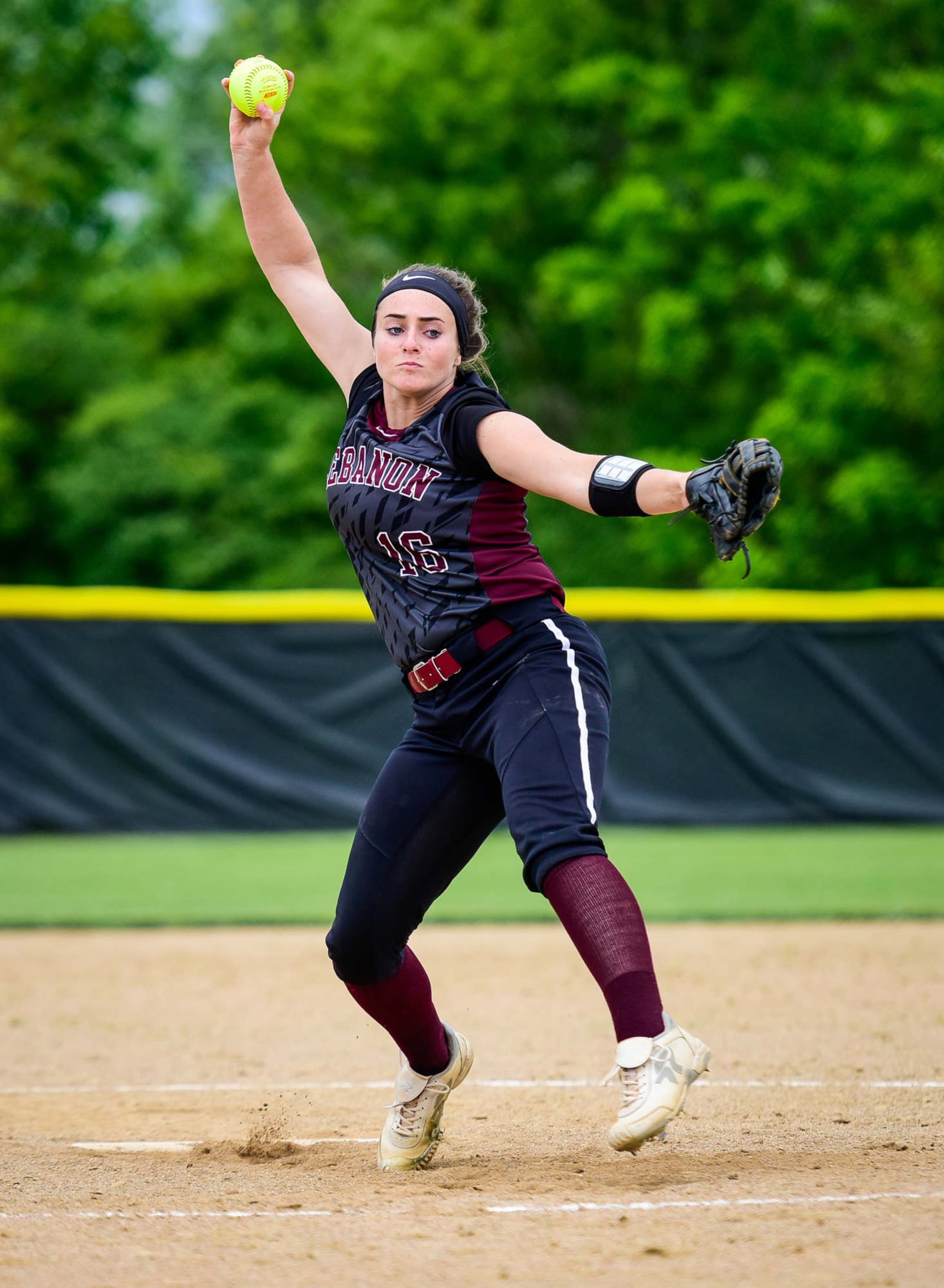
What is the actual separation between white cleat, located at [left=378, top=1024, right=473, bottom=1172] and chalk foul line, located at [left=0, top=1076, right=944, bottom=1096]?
107 cm

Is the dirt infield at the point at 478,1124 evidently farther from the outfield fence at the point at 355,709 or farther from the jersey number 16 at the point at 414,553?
the outfield fence at the point at 355,709

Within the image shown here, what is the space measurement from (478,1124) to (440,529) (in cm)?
177

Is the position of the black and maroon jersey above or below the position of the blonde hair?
below

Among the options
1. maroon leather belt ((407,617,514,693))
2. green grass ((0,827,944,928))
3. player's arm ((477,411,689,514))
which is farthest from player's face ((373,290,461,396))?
green grass ((0,827,944,928))

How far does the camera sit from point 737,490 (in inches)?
106

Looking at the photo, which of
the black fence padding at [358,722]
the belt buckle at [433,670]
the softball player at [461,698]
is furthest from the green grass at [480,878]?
the belt buckle at [433,670]

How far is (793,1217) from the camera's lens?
272 centimetres

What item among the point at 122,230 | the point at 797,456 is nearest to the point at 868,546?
the point at 797,456

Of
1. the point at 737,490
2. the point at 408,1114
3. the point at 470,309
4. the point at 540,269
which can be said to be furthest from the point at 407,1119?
the point at 540,269

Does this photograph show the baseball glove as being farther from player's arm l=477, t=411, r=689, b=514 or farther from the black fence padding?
the black fence padding

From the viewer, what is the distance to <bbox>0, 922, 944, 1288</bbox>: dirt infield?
256 centimetres

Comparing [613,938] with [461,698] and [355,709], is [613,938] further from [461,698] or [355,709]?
[355,709]

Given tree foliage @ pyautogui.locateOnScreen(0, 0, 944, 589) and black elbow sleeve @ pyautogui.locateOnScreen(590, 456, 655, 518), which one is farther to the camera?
tree foliage @ pyautogui.locateOnScreen(0, 0, 944, 589)

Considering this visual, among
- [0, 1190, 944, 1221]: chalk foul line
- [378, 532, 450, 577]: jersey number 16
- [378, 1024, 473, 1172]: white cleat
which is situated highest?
[378, 532, 450, 577]: jersey number 16
